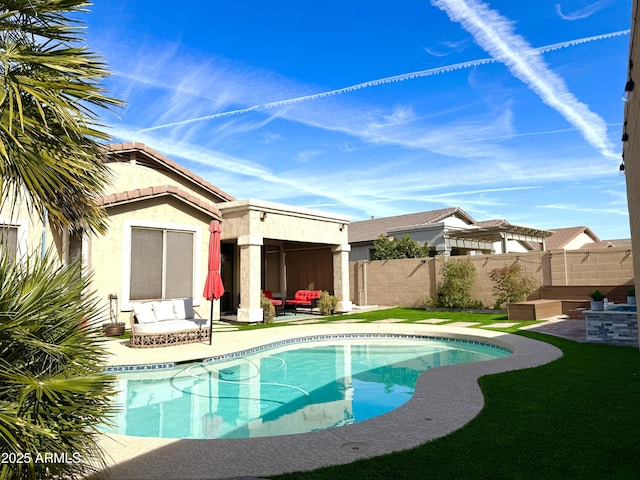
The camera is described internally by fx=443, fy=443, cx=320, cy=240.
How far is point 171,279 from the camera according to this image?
15.5 meters

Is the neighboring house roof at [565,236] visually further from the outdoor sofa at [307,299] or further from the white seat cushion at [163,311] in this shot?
the white seat cushion at [163,311]

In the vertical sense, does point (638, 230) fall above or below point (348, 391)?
above

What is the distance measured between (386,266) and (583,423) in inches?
738

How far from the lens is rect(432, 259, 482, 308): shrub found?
66.5 ft

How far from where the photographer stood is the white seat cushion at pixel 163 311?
40.5ft

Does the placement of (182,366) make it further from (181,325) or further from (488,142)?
(488,142)

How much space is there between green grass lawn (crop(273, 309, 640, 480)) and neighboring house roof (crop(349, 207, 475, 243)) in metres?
27.2

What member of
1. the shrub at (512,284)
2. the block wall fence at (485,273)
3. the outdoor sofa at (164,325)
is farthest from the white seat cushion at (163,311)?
the shrub at (512,284)

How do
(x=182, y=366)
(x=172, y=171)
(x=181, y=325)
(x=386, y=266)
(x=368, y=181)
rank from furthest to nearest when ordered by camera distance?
(x=368, y=181)
(x=386, y=266)
(x=172, y=171)
(x=181, y=325)
(x=182, y=366)

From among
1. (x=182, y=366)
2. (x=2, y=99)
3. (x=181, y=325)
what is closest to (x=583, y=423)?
(x=2, y=99)

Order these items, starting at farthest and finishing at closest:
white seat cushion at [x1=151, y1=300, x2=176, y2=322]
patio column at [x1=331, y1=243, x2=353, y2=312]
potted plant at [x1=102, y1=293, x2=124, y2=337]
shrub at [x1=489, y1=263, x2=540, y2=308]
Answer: patio column at [x1=331, y1=243, x2=353, y2=312] < shrub at [x1=489, y1=263, x2=540, y2=308] < potted plant at [x1=102, y1=293, x2=124, y2=337] < white seat cushion at [x1=151, y1=300, x2=176, y2=322]

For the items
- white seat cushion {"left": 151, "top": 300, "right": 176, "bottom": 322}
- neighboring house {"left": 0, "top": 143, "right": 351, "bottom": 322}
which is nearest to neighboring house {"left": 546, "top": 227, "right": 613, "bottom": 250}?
neighboring house {"left": 0, "top": 143, "right": 351, "bottom": 322}

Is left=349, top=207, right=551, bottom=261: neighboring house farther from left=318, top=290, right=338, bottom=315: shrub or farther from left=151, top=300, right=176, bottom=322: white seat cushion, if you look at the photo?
left=151, top=300, right=176, bottom=322: white seat cushion

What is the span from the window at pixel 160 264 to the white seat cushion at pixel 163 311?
8.18ft
